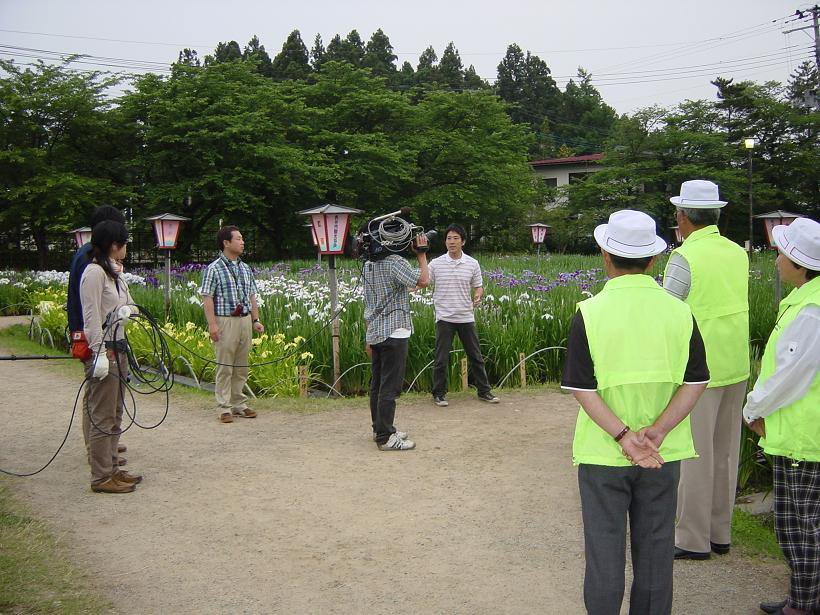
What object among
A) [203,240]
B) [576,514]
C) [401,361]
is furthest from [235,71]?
[576,514]

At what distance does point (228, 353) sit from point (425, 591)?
3.88 meters

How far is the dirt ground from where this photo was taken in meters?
3.48

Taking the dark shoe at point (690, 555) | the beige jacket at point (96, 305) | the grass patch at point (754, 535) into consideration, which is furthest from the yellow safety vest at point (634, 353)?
the beige jacket at point (96, 305)

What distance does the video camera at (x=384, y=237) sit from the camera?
5695 mm

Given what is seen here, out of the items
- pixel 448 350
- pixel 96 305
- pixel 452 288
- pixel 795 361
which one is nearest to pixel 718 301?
pixel 795 361

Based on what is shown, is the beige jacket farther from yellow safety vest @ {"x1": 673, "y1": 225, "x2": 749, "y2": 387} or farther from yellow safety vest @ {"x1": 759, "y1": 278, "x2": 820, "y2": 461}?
yellow safety vest @ {"x1": 759, "y1": 278, "x2": 820, "y2": 461}

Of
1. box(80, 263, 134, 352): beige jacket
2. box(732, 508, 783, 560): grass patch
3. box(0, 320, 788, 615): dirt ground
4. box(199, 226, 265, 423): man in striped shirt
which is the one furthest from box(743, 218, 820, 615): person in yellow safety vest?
box(199, 226, 265, 423): man in striped shirt

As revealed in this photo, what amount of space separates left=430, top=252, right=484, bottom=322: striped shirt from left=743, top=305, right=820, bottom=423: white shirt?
4.49 metres

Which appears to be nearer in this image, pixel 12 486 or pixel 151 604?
pixel 151 604

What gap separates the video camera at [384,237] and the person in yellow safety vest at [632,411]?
10.5 feet

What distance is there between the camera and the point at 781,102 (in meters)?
32.8

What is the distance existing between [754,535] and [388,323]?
2846 millimetres

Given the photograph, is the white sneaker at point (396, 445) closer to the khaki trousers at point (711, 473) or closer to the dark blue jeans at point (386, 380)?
the dark blue jeans at point (386, 380)

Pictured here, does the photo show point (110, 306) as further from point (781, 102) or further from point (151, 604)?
point (781, 102)
